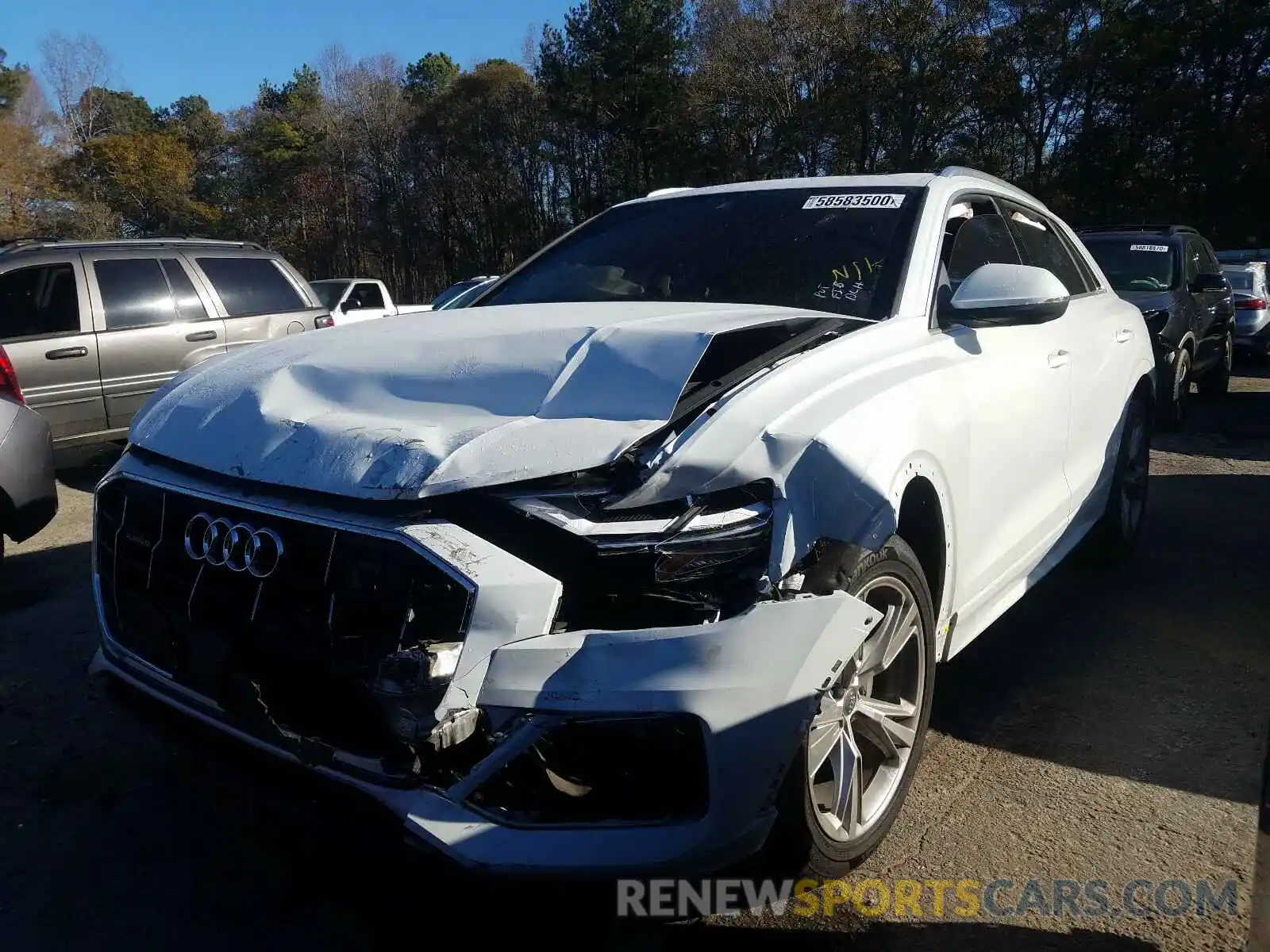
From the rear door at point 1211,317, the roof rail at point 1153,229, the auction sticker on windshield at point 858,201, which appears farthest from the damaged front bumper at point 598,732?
the rear door at point 1211,317

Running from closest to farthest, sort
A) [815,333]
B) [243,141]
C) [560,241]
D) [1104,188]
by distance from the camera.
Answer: [815,333], [560,241], [1104,188], [243,141]

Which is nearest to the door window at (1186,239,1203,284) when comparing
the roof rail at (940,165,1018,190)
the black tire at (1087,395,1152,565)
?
the black tire at (1087,395,1152,565)

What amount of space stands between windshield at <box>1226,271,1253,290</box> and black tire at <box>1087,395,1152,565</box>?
1058 cm

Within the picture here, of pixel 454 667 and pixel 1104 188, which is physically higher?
pixel 1104 188

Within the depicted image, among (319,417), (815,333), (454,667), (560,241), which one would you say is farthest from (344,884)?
(560,241)

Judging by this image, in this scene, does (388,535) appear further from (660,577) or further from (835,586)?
(835,586)

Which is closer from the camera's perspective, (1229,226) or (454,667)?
(454,667)

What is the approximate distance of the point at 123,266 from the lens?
25.1ft

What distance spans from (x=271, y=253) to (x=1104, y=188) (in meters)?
28.8

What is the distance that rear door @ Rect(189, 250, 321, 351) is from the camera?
8164mm

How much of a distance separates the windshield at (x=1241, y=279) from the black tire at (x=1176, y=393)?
5.30m

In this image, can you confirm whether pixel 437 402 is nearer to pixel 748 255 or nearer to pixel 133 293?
pixel 748 255

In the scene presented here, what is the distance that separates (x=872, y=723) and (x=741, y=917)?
58 cm

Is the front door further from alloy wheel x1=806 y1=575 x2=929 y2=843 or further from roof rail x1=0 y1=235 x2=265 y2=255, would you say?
roof rail x1=0 y1=235 x2=265 y2=255
